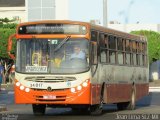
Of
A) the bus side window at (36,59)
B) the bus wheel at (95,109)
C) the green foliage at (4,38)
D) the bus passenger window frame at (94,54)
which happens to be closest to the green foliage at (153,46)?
the green foliage at (4,38)

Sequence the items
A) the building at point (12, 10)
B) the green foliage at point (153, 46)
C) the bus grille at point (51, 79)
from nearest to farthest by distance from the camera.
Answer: the bus grille at point (51, 79) < the green foliage at point (153, 46) < the building at point (12, 10)

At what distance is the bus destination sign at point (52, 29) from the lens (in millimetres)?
21000

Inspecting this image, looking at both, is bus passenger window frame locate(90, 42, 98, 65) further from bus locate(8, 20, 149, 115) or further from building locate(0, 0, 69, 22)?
building locate(0, 0, 69, 22)

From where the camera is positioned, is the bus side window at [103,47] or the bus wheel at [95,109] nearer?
the bus wheel at [95,109]

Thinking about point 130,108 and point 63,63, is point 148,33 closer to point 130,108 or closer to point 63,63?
point 130,108

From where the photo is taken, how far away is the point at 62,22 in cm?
2112

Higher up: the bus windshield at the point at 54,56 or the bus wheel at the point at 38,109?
the bus windshield at the point at 54,56

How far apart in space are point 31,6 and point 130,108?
229 feet

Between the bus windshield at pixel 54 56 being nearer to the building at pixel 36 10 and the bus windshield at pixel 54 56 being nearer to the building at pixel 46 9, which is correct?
the building at pixel 36 10

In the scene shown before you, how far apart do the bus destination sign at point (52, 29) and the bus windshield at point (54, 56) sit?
260 mm

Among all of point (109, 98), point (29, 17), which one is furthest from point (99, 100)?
point (29, 17)

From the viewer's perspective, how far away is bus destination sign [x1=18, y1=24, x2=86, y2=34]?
21.0 meters

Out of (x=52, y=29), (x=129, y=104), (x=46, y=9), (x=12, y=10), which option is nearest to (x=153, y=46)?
(x=46, y=9)

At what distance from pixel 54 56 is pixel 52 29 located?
0.89 metres
